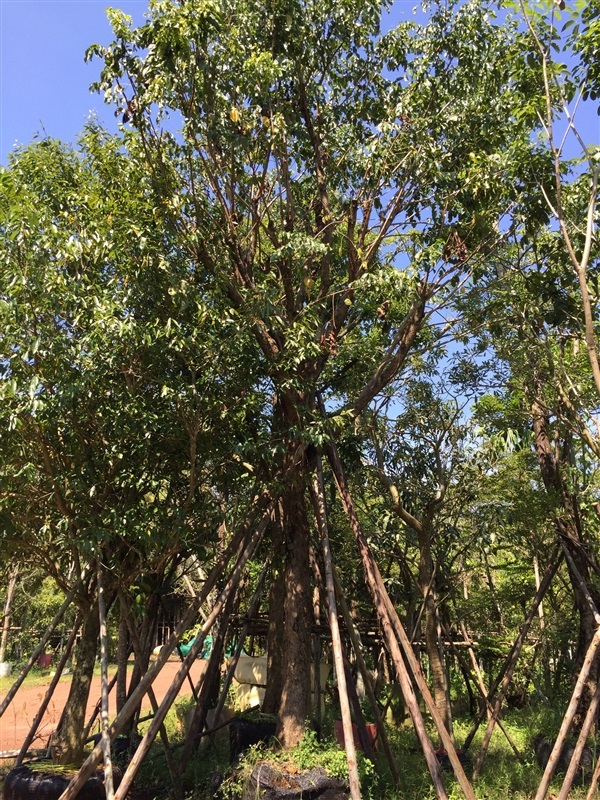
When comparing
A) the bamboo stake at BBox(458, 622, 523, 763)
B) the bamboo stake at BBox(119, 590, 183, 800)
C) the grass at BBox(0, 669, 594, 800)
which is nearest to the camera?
the grass at BBox(0, 669, 594, 800)

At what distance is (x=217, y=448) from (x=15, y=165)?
11.7ft

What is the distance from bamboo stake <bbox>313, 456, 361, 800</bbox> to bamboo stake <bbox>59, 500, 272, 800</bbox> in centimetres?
59

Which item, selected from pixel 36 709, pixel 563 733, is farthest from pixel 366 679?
pixel 36 709

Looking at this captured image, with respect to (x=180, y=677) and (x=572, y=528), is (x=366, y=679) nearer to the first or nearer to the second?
(x=180, y=677)

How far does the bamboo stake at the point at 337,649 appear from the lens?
5023 millimetres

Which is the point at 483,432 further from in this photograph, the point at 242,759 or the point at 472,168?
the point at 242,759

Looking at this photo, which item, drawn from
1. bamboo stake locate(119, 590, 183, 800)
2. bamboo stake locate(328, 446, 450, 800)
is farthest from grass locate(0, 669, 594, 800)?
bamboo stake locate(328, 446, 450, 800)

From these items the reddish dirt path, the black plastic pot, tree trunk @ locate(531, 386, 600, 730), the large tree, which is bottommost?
the black plastic pot

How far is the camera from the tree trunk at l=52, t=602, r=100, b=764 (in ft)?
21.7

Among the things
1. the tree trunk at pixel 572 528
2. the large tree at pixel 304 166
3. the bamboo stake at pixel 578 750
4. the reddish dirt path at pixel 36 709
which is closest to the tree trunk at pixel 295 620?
the large tree at pixel 304 166

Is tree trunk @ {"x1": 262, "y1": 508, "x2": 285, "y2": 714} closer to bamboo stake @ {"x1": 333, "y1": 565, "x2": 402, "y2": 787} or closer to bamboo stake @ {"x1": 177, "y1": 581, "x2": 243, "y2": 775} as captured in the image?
bamboo stake @ {"x1": 177, "y1": 581, "x2": 243, "y2": 775}

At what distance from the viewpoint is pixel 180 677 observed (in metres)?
5.80

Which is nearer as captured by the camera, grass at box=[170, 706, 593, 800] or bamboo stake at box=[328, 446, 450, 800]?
bamboo stake at box=[328, 446, 450, 800]

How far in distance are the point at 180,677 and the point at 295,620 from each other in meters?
1.35
